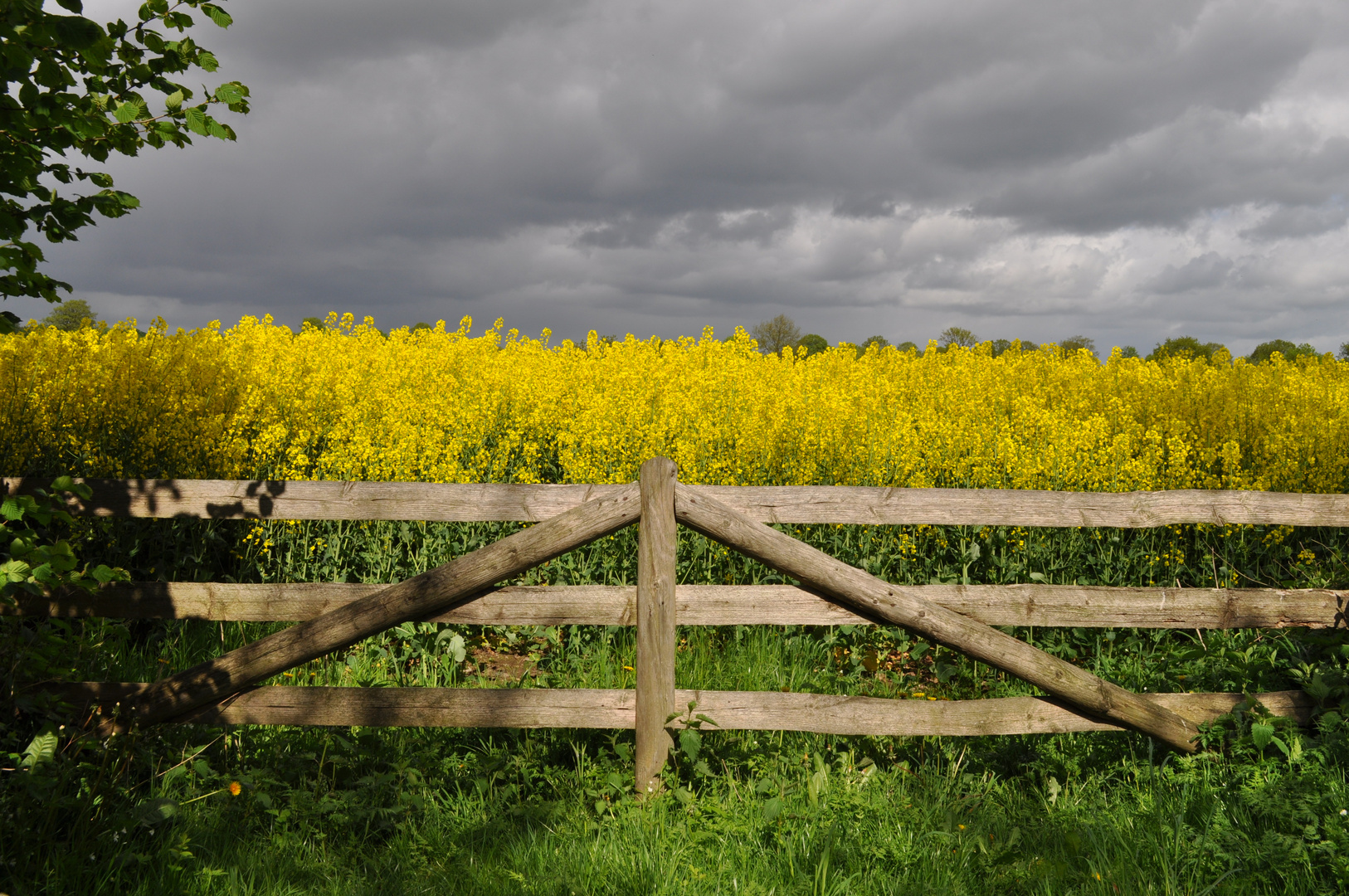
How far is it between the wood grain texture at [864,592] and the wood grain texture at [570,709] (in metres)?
0.26

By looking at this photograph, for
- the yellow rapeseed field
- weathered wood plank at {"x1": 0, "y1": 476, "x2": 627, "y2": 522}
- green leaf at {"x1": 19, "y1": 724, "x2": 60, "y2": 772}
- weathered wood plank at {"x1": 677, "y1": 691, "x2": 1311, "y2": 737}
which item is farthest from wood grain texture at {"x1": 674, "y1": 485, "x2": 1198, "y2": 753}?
green leaf at {"x1": 19, "y1": 724, "x2": 60, "y2": 772}

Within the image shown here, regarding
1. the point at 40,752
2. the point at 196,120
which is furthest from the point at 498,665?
the point at 196,120

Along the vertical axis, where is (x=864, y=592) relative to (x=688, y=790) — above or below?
above

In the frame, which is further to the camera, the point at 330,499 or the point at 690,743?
the point at 330,499

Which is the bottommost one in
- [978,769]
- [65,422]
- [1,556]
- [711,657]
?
[978,769]

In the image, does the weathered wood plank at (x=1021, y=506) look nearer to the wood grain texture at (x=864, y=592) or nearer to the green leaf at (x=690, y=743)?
the wood grain texture at (x=864, y=592)

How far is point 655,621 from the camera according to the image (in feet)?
11.7

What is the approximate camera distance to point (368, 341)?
34.0 ft

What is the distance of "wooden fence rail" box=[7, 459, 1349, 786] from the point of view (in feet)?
11.6

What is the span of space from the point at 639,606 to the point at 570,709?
1.97ft

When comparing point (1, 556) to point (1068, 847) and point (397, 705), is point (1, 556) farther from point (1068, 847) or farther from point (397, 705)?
point (1068, 847)

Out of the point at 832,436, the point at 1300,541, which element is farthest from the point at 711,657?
the point at 1300,541

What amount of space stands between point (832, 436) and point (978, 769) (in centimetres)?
291

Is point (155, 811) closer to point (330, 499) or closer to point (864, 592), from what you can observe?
point (330, 499)
